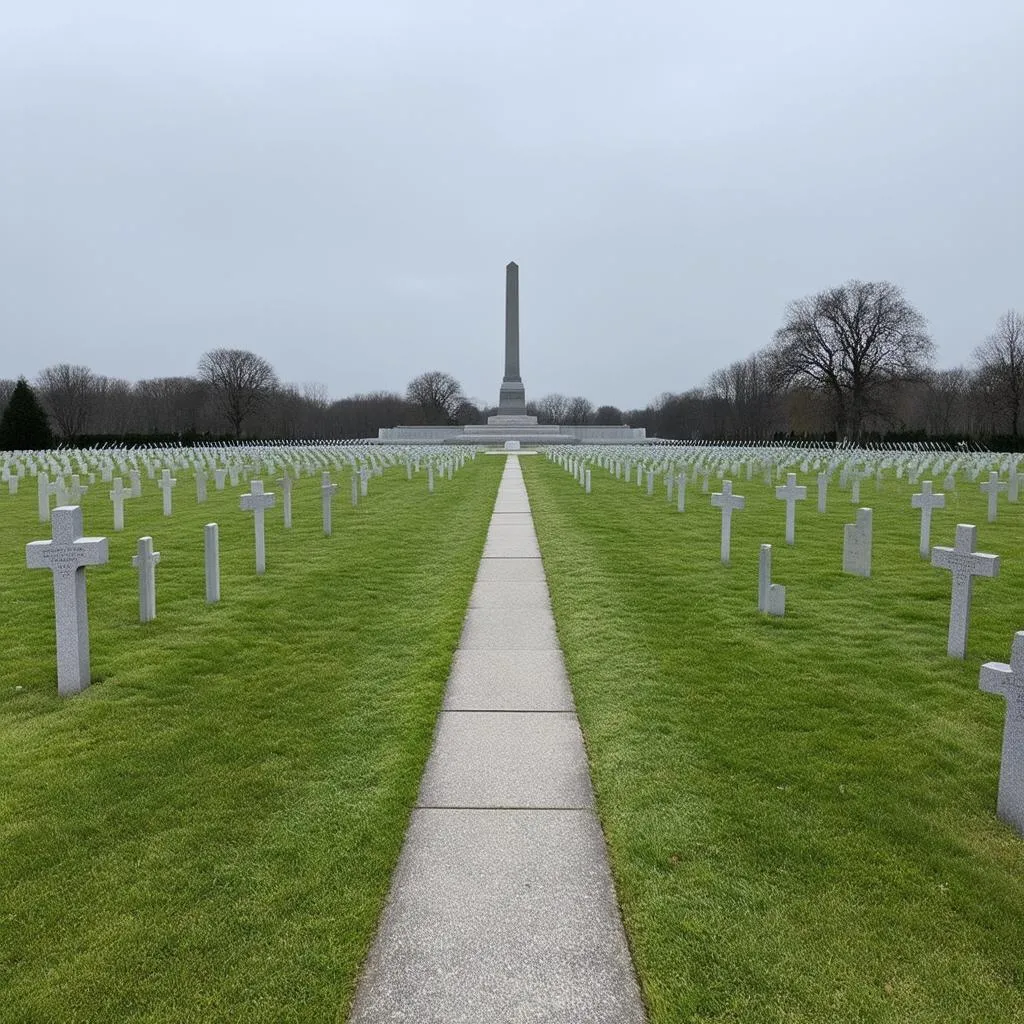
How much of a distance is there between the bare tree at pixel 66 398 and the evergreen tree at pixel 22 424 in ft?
94.1

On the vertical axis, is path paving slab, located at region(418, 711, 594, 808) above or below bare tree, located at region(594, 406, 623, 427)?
below

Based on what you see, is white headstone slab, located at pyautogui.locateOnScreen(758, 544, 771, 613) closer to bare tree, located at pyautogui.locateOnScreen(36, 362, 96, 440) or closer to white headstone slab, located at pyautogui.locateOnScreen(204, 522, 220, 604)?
white headstone slab, located at pyautogui.locateOnScreen(204, 522, 220, 604)

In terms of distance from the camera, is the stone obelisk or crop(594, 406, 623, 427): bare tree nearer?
the stone obelisk

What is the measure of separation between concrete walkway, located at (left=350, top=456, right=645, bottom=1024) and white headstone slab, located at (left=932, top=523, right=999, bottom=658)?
2.76 metres

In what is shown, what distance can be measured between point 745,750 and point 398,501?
509 inches

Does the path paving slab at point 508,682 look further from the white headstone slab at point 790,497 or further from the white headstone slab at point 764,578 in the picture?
the white headstone slab at point 790,497

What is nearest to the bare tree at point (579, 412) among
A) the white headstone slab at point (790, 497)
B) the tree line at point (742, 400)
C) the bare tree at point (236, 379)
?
the tree line at point (742, 400)

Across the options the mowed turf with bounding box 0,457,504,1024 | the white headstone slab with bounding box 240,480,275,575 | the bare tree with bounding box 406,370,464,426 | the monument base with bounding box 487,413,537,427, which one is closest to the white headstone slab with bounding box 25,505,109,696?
the mowed turf with bounding box 0,457,504,1024

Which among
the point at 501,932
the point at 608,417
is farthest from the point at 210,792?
the point at 608,417

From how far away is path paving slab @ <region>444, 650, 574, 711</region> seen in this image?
4.42 metres

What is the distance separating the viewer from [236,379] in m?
70.6

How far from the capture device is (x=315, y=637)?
5.82m

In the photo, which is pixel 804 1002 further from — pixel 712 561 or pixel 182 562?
pixel 182 562

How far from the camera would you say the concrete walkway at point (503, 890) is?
2.11 metres
